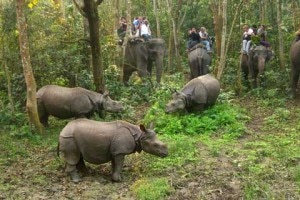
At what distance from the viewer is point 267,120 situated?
1341cm

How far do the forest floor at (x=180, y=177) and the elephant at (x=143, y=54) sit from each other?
7.82 metres

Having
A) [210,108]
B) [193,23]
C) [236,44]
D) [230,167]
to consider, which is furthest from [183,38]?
[230,167]

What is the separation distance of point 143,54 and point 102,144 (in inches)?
387

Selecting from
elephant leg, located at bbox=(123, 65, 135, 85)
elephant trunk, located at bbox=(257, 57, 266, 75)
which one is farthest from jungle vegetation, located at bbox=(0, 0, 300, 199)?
elephant leg, located at bbox=(123, 65, 135, 85)

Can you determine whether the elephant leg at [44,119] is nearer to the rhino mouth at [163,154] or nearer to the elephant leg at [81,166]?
the elephant leg at [81,166]

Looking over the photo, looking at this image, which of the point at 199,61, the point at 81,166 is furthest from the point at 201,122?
the point at 199,61

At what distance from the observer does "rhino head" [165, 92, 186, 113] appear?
13367mm

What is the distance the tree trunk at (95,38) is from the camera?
13016 mm

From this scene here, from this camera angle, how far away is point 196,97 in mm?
13555

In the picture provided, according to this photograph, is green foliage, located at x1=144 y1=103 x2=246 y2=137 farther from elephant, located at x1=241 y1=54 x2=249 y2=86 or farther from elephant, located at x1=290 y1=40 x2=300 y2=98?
elephant, located at x1=241 y1=54 x2=249 y2=86

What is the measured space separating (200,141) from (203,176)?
2.23 meters

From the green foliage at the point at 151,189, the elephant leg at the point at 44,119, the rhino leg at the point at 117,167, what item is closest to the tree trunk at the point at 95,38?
the elephant leg at the point at 44,119

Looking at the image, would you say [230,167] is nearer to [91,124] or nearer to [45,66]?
[91,124]

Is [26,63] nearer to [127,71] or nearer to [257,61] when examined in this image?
[127,71]
